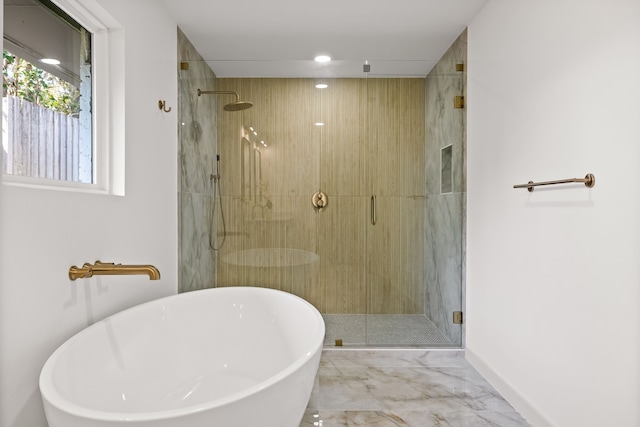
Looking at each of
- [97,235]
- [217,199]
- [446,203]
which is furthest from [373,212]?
[97,235]

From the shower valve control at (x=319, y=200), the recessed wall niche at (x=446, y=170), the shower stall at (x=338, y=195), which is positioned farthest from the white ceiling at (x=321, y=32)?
the shower valve control at (x=319, y=200)

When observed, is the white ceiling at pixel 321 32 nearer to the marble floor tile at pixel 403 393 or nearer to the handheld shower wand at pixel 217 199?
the handheld shower wand at pixel 217 199

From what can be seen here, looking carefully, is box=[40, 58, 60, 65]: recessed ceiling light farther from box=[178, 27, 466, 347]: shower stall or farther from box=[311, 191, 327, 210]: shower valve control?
box=[311, 191, 327, 210]: shower valve control

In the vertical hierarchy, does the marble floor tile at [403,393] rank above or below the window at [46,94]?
below

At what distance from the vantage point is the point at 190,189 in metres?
2.86

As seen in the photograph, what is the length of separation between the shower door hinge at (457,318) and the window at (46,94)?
2.56 metres

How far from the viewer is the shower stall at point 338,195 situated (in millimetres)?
2838

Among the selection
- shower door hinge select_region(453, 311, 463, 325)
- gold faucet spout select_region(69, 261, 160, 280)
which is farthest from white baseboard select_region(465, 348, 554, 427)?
gold faucet spout select_region(69, 261, 160, 280)

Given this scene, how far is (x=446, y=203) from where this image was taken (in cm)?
284

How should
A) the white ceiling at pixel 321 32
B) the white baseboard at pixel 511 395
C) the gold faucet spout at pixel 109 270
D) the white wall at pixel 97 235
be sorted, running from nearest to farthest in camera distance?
the white wall at pixel 97 235 < the gold faucet spout at pixel 109 270 < the white baseboard at pixel 511 395 < the white ceiling at pixel 321 32

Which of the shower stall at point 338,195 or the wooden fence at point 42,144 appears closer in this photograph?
the wooden fence at point 42,144

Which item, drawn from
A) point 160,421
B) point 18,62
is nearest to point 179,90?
point 18,62

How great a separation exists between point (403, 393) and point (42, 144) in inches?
88.0

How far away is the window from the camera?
141 centimetres
